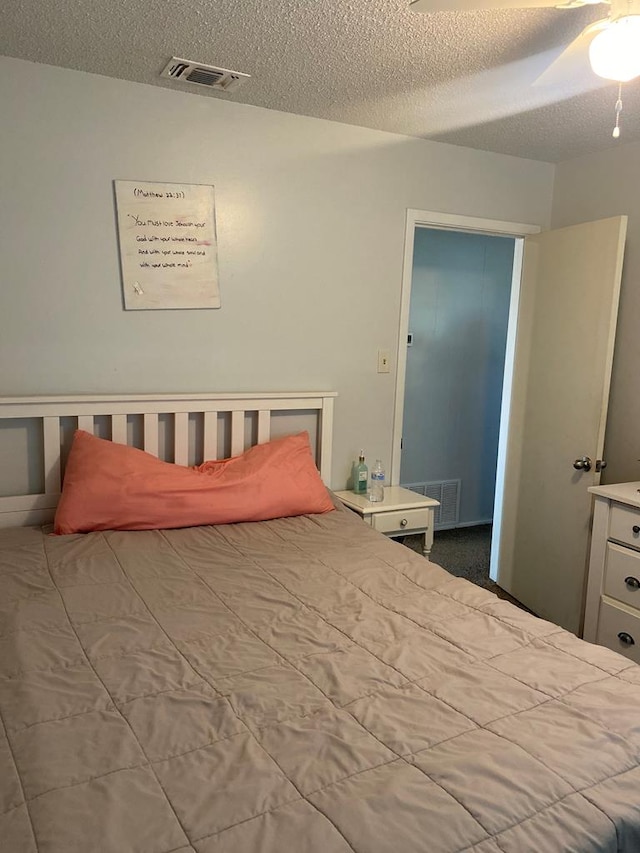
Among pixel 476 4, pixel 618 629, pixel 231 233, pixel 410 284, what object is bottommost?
pixel 618 629

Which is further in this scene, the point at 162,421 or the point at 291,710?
the point at 162,421

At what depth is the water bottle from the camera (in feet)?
9.70

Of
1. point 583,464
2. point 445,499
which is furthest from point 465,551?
point 583,464

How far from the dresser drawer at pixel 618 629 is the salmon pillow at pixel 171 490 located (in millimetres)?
1190

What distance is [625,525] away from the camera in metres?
2.45

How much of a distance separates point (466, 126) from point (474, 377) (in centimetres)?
196

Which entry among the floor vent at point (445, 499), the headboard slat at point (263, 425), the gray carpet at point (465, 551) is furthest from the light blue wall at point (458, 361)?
the headboard slat at point (263, 425)

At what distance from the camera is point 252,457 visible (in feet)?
8.61

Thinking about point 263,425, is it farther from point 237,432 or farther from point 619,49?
point 619,49

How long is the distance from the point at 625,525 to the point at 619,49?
1692 millimetres

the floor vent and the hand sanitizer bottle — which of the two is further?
the floor vent

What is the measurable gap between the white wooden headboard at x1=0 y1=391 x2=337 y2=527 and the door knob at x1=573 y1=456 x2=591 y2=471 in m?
1.14

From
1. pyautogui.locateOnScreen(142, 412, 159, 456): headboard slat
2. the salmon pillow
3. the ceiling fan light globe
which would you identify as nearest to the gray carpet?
the salmon pillow

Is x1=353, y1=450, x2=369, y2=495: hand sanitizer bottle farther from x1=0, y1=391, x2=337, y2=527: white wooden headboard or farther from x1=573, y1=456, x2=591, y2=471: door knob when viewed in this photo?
x1=573, y1=456, x2=591, y2=471: door knob
